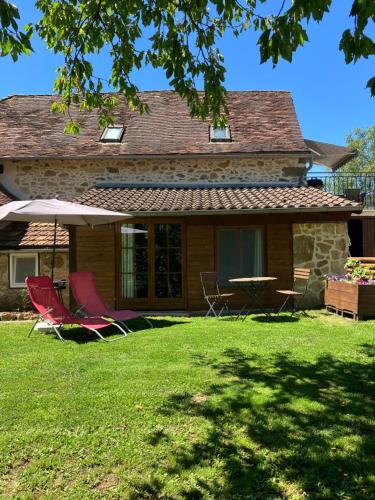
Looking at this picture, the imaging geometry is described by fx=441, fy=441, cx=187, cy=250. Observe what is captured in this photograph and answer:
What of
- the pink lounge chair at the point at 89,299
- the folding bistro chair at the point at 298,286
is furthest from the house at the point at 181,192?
the pink lounge chair at the point at 89,299

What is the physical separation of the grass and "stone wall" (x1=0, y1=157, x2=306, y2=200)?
7209 millimetres

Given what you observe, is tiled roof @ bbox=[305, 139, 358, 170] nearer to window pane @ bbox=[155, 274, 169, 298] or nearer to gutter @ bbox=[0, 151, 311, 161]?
gutter @ bbox=[0, 151, 311, 161]

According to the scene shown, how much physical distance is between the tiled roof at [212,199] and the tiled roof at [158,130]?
4.21 feet


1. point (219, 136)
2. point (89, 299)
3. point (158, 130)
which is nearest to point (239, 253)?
point (89, 299)

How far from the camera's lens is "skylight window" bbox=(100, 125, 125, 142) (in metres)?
13.6

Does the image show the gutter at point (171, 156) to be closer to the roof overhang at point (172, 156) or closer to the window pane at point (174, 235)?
the roof overhang at point (172, 156)

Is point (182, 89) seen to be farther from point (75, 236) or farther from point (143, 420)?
point (75, 236)

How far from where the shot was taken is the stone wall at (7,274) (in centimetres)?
1084

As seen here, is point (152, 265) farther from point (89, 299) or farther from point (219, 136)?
point (219, 136)

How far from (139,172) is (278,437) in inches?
412

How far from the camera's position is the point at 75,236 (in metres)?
10.7

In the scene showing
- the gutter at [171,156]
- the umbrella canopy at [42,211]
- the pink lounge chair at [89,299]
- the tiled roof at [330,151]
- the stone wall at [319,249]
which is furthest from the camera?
the tiled roof at [330,151]

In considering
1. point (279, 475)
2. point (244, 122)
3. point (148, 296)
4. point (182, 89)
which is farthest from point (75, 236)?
point (279, 475)

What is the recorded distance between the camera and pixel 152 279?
10.5 meters
